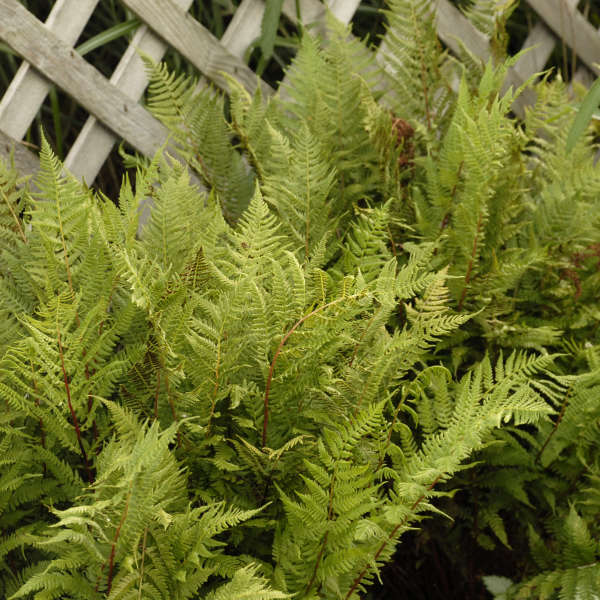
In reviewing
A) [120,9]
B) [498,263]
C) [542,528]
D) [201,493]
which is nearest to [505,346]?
[498,263]

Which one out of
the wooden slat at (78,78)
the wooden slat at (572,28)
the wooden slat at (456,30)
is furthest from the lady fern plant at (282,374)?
the wooden slat at (572,28)

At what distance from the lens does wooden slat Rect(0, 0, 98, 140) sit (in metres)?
1.32

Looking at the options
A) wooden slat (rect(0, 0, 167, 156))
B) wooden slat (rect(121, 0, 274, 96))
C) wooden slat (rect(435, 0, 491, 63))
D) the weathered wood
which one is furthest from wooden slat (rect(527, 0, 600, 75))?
the weathered wood

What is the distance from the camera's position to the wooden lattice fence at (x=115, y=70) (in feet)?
4.31

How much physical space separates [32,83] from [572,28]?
149 cm

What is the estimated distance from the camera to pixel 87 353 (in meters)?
0.74

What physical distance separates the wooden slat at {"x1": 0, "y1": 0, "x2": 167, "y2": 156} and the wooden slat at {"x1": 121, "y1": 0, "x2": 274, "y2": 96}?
16 cm

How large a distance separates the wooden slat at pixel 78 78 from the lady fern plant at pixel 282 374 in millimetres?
309

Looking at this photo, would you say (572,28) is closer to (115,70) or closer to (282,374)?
(115,70)

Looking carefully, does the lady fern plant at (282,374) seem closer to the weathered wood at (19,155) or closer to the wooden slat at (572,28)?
the weathered wood at (19,155)

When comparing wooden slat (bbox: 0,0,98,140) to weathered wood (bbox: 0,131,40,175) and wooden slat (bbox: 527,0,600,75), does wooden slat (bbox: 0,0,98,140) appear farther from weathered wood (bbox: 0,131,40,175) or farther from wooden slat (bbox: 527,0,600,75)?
wooden slat (bbox: 527,0,600,75)

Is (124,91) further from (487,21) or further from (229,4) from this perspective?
(487,21)

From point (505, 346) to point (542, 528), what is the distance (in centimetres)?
31

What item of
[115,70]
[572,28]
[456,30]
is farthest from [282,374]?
[572,28]
